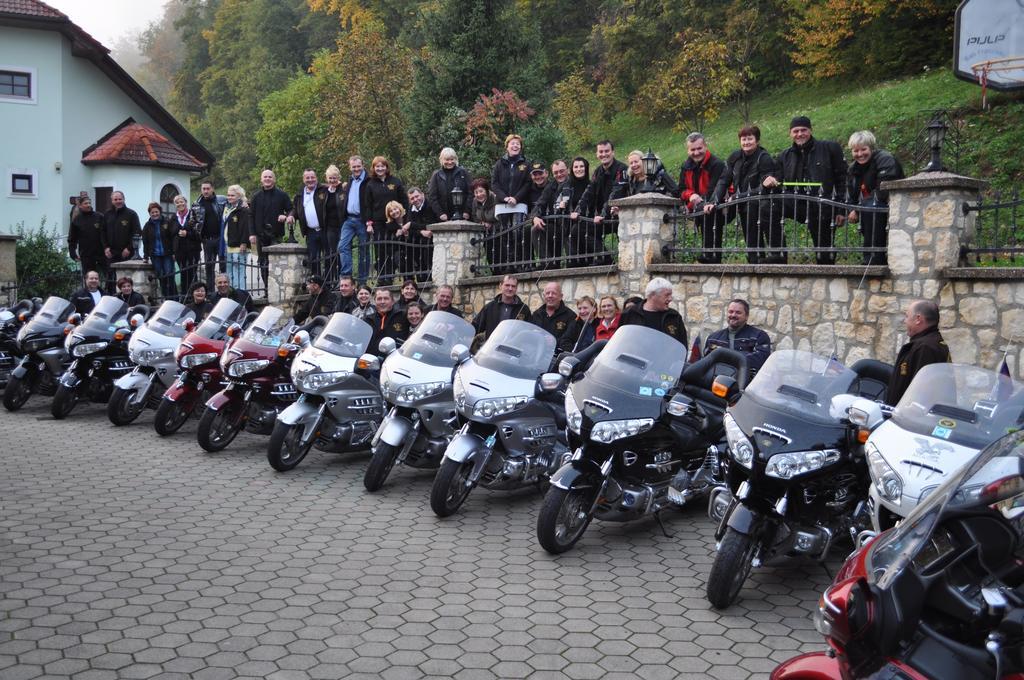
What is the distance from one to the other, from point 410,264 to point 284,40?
54.6 metres

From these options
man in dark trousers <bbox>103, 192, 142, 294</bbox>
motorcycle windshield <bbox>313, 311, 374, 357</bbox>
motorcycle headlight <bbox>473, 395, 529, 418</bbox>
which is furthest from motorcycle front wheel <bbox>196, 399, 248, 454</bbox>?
man in dark trousers <bbox>103, 192, 142, 294</bbox>

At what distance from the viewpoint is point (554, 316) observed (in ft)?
33.4

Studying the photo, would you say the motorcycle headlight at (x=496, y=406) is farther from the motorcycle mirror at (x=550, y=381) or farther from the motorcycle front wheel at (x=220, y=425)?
the motorcycle front wheel at (x=220, y=425)

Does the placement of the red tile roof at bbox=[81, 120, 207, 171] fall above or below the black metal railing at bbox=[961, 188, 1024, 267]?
above

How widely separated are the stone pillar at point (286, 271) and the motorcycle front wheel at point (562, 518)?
985 cm

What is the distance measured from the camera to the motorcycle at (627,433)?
667cm

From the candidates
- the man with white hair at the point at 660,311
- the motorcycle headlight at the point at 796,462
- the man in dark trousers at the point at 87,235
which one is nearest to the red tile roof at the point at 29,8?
the man in dark trousers at the point at 87,235

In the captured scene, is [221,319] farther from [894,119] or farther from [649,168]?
[894,119]

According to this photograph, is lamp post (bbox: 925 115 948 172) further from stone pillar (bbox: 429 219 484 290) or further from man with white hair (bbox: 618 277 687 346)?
stone pillar (bbox: 429 219 484 290)

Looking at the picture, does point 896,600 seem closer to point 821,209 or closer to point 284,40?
point 821,209

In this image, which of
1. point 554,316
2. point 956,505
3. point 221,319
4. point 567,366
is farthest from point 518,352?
point 956,505

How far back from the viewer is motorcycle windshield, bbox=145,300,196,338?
1188 centimetres

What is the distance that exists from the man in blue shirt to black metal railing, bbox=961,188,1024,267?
819 cm

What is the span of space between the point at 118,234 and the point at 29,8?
16.9 m
